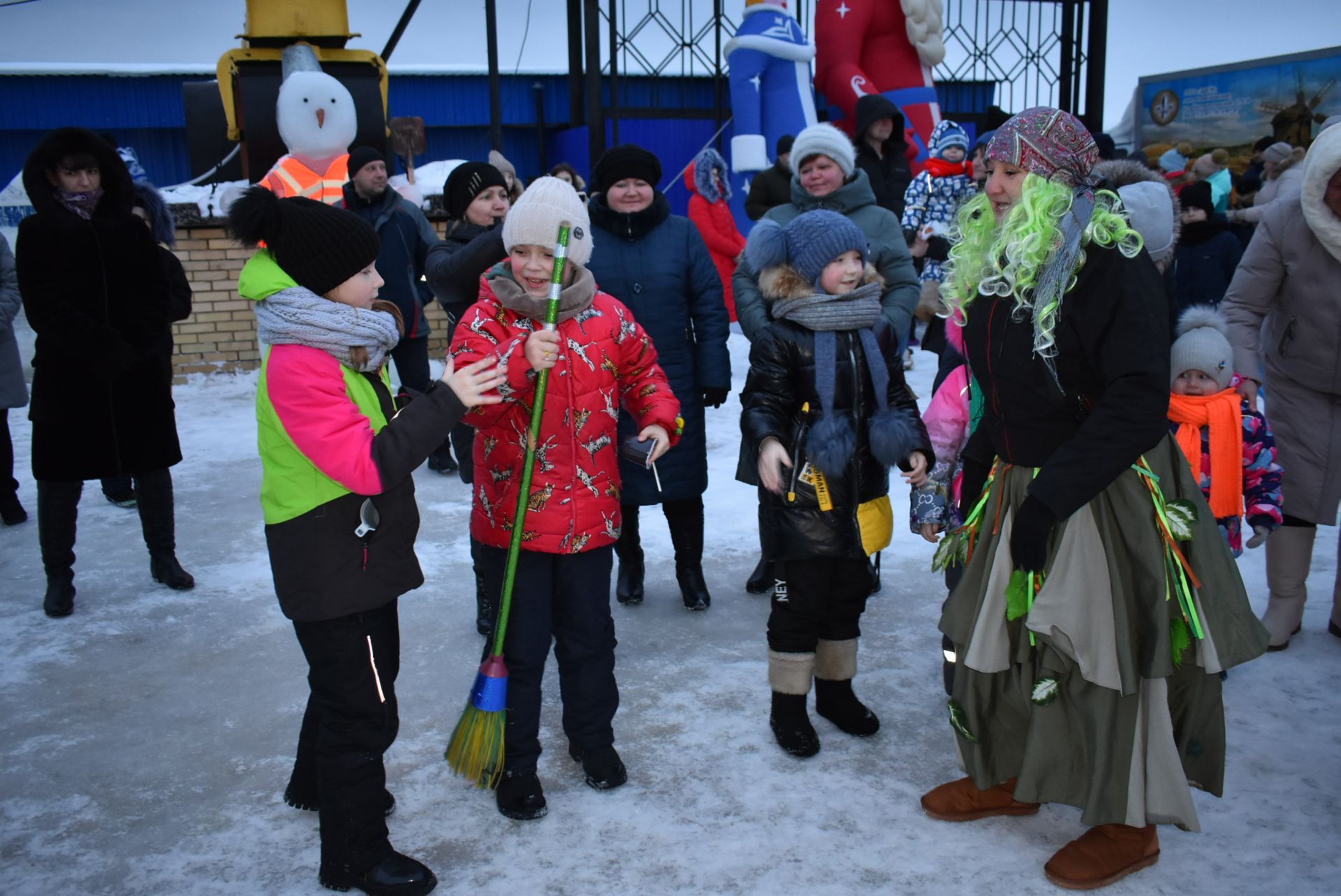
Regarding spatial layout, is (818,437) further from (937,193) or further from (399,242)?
(937,193)

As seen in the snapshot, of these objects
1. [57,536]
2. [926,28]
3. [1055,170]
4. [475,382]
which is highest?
[926,28]

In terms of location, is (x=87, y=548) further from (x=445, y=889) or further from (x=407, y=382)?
(x=445, y=889)

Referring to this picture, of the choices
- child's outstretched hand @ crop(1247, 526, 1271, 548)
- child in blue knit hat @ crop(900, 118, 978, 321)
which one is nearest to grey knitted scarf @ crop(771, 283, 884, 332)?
child's outstretched hand @ crop(1247, 526, 1271, 548)

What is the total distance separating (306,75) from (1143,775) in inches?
272

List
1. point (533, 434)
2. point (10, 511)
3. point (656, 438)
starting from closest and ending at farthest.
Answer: point (533, 434)
point (656, 438)
point (10, 511)

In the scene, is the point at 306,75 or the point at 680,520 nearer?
the point at 680,520

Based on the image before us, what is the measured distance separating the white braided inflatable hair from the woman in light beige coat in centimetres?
783

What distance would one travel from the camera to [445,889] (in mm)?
2373

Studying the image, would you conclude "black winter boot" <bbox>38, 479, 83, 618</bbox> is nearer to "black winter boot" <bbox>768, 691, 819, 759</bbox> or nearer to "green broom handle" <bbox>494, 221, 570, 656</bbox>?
"green broom handle" <bbox>494, 221, 570, 656</bbox>

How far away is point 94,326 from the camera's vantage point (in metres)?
4.05

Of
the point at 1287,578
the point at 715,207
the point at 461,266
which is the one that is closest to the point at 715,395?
the point at 461,266

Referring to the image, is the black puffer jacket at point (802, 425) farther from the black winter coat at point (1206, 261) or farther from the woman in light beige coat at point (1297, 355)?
the black winter coat at point (1206, 261)

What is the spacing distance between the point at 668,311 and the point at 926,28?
8021 millimetres

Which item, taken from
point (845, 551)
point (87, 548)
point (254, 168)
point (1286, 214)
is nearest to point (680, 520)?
point (845, 551)
